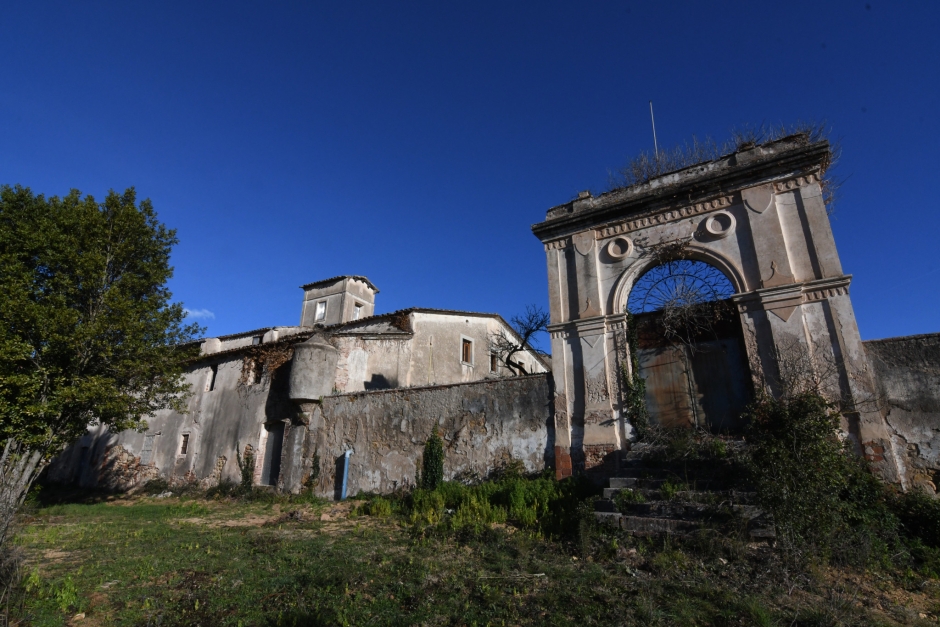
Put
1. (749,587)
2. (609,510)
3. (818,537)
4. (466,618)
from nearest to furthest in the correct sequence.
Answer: (466,618)
(749,587)
(818,537)
(609,510)

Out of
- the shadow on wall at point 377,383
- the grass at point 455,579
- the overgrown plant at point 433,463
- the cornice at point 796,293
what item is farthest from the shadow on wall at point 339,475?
the cornice at point 796,293

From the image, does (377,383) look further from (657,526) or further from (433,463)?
(657,526)

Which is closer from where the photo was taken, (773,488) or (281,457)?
(773,488)

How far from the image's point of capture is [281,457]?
15.4 meters

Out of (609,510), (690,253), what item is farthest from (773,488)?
(690,253)

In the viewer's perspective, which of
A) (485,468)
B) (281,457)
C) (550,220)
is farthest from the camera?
(281,457)

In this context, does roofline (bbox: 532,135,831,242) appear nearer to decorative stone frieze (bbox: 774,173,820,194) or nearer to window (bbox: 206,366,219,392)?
decorative stone frieze (bbox: 774,173,820,194)

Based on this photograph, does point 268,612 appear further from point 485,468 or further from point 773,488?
point 485,468

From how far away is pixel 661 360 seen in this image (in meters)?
10.9

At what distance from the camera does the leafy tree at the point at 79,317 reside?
34.1ft

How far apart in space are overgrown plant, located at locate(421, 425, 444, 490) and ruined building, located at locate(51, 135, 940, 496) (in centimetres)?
21

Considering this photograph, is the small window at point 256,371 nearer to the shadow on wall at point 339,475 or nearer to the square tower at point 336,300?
the shadow on wall at point 339,475

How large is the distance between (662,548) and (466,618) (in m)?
3.30

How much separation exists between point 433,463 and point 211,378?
1270cm
